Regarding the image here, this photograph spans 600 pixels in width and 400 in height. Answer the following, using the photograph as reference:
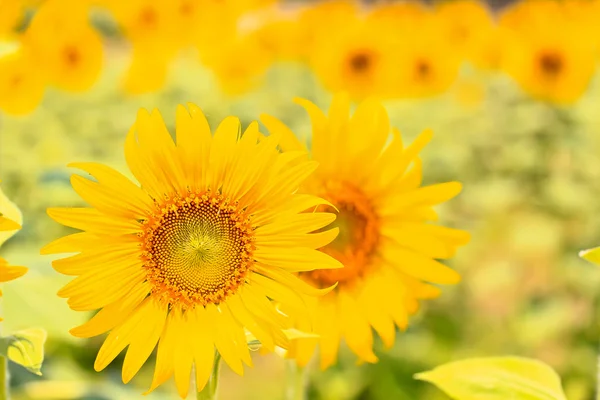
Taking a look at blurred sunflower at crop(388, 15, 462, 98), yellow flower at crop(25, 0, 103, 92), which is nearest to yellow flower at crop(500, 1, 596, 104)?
blurred sunflower at crop(388, 15, 462, 98)

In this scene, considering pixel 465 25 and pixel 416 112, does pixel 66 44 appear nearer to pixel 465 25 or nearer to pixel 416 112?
pixel 416 112

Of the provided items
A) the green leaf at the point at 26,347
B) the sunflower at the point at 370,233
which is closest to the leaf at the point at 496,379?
the sunflower at the point at 370,233

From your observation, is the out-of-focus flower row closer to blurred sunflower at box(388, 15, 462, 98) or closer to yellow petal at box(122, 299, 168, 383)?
blurred sunflower at box(388, 15, 462, 98)

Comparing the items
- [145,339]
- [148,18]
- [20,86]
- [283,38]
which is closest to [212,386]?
[145,339]

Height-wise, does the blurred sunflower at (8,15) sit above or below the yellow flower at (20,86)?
above

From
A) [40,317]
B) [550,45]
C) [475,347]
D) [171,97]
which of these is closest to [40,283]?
[40,317]

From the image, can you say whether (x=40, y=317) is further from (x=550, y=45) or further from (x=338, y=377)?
(x=550, y=45)

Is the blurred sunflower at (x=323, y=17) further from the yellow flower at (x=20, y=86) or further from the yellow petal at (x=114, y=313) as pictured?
the yellow petal at (x=114, y=313)
